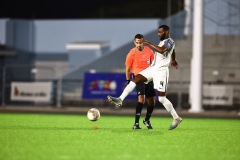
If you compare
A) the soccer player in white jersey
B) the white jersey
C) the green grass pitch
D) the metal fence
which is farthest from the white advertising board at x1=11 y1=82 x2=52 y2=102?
the green grass pitch

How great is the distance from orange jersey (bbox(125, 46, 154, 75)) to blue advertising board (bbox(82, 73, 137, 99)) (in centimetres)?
1306

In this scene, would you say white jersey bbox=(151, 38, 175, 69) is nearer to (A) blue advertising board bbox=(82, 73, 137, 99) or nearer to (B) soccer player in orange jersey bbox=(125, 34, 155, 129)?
(B) soccer player in orange jersey bbox=(125, 34, 155, 129)

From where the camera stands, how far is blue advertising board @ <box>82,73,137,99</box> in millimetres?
27125

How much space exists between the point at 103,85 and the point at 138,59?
13.8 meters

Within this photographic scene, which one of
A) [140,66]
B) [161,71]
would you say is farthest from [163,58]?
[140,66]

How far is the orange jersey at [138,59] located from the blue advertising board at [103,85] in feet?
42.8

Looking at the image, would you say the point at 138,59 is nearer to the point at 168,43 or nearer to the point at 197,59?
the point at 168,43

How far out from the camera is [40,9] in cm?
3850

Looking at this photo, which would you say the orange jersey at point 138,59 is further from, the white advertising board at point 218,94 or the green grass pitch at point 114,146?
the white advertising board at point 218,94

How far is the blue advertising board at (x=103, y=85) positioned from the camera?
2712 cm

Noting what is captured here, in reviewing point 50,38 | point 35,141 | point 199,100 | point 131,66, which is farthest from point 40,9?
point 35,141

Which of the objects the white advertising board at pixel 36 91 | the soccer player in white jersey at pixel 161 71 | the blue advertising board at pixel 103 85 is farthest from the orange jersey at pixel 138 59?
the white advertising board at pixel 36 91

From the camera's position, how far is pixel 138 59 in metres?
13.8

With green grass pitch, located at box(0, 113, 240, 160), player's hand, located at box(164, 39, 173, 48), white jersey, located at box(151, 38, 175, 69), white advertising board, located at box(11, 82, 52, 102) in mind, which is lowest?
green grass pitch, located at box(0, 113, 240, 160)
